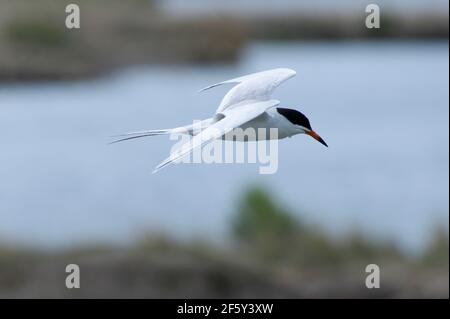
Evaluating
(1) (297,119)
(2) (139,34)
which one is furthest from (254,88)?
(2) (139,34)

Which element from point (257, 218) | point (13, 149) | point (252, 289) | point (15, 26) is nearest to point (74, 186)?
point (13, 149)

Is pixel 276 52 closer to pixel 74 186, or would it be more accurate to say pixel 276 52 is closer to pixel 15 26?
pixel 15 26

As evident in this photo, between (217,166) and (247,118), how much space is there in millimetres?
10863

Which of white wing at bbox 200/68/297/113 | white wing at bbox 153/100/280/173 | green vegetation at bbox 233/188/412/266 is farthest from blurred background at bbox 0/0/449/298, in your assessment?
white wing at bbox 153/100/280/173

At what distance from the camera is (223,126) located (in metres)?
4.15

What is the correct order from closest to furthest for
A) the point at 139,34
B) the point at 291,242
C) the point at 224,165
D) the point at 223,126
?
the point at 223,126 < the point at 291,242 < the point at 224,165 < the point at 139,34

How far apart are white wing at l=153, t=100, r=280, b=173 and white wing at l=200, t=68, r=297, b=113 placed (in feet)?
0.61

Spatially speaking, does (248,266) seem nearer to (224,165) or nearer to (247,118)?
(224,165)

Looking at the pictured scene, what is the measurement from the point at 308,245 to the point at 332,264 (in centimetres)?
29

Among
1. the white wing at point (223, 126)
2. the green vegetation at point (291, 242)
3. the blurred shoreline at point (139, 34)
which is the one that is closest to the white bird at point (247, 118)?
the white wing at point (223, 126)

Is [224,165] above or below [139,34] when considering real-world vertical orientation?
below

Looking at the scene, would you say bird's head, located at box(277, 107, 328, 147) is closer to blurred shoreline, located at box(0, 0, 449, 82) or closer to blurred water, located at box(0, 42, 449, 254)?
blurred water, located at box(0, 42, 449, 254)

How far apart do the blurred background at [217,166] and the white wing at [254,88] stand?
15.8 ft

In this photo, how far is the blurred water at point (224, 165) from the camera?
12.4 m
